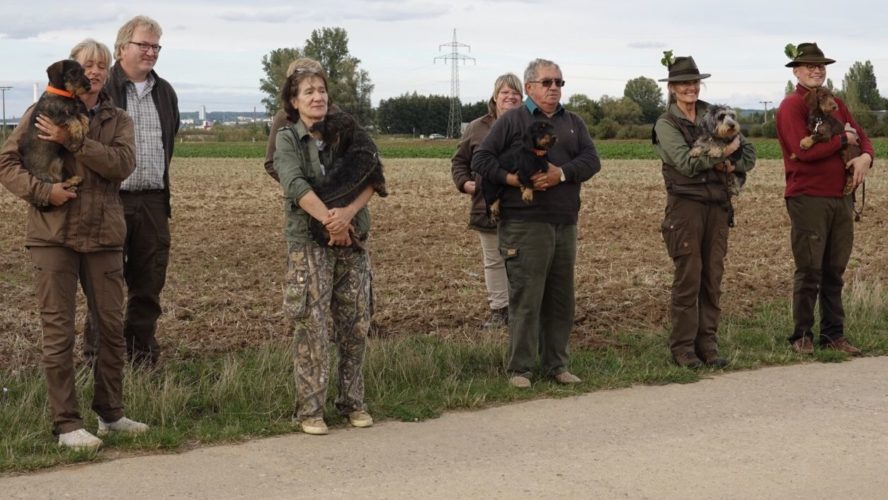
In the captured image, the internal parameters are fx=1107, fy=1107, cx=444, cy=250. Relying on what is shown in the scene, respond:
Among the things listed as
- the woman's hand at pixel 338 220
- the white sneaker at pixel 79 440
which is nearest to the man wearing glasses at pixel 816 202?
the woman's hand at pixel 338 220

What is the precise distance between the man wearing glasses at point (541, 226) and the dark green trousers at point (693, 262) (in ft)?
2.93

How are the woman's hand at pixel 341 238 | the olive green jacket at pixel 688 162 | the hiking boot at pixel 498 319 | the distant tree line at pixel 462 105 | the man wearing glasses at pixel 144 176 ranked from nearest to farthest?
the woman's hand at pixel 341 238 → the man wearing glasses at pixel 144 176 → the olive green jacket at pixel 688 162 → the hiking boot at pixel 498 319 → the distant tree line at pixel 462 105

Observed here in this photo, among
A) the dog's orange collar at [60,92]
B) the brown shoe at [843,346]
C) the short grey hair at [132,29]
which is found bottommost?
the brown shoe at [843,346]

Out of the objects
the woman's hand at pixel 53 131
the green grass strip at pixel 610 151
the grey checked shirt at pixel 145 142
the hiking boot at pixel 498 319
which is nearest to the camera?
the woman's hand at pixel 53 131

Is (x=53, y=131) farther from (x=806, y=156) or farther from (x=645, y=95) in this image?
(x=645, y=95)

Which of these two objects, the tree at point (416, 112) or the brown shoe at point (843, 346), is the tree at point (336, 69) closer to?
the tree at point (416, 112)

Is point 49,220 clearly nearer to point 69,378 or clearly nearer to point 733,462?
point 69,378

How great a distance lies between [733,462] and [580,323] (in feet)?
13.9

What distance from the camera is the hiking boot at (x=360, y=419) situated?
6309 mm

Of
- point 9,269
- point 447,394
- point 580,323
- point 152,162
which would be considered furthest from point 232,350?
point 9,269

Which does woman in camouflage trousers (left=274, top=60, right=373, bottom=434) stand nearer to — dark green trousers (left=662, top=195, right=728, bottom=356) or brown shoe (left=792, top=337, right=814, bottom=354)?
dark green trousers (left=662, top=195, right=728, bottom=356)

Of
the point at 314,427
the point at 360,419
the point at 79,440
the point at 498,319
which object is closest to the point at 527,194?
the point at 360,419

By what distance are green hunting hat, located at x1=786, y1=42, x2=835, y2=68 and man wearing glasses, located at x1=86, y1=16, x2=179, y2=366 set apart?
4708 mm

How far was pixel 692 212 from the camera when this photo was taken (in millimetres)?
7996
